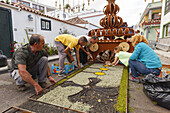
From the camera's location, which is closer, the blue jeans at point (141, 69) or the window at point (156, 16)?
the blue jeans at point (141, 69)

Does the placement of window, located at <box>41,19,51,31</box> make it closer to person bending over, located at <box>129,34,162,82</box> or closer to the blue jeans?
person bending over, located at <box>129,34,162,82</box>

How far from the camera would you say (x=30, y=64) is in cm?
199

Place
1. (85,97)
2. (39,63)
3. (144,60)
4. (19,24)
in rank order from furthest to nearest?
(19,24), (144,60), (39,63), (85,97)

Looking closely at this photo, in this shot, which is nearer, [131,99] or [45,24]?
[131,99]

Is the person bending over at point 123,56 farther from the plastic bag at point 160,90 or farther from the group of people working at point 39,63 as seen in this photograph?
the plastic bag at point 160,90

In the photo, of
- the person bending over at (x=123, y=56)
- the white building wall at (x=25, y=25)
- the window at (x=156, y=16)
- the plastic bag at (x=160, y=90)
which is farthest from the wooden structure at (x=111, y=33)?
the window at (x=156, y=16)

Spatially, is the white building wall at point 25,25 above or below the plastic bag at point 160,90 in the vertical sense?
above

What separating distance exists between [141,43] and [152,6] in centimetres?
2547

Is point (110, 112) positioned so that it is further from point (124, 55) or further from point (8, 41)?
point (8, 41)

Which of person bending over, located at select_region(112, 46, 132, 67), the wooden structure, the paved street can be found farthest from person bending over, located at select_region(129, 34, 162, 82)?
the wooden structure

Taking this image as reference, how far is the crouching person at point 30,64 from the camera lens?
1627 millimetres

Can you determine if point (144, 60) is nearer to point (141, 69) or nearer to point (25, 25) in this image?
point (141, 69)

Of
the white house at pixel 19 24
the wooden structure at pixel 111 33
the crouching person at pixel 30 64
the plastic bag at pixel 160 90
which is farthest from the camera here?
the white house at pixel 19 24

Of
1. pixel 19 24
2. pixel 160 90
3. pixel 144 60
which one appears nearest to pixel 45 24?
pixel 19 24
